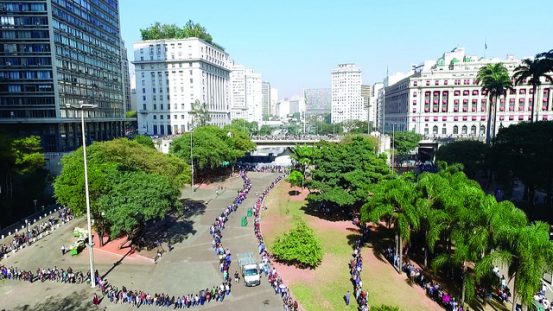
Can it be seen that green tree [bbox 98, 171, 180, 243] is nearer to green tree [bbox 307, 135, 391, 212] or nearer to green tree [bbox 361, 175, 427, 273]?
green tree [bbox 361, 175, 427, 273]

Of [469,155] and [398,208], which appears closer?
[398,208]

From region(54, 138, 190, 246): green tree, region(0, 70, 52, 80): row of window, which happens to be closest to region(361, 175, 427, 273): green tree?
region(54, 138, 190, 246): green tree

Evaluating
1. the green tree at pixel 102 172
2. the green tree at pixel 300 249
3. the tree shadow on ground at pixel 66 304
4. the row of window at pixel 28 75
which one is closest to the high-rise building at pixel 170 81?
the row of window at pixel 28 75

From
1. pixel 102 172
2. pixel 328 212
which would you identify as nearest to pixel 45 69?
pixel 102 172

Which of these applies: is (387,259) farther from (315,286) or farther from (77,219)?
(77,219)

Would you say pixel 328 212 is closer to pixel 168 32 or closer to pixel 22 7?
pixel 22 7

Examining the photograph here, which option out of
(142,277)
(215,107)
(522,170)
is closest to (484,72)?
(522,170)
